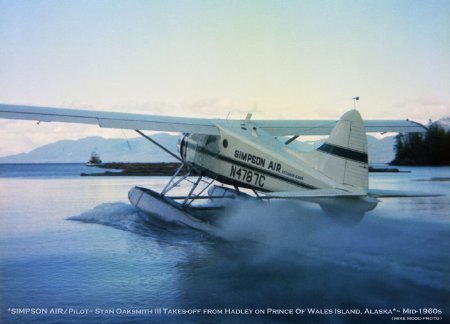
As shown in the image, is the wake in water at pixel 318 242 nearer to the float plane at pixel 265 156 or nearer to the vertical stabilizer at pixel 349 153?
the float plane at pixel 265 156

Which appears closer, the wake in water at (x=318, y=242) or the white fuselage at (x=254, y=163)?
the wake in water at (x=318, y=242)

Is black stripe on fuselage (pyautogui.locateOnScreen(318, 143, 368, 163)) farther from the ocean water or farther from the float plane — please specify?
the ocean water

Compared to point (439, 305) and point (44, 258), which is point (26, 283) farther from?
point (439, 305)

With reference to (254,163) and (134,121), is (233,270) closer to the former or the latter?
(254,163)

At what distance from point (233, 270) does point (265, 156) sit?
3079 millimetres

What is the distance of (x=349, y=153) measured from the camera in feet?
22.1

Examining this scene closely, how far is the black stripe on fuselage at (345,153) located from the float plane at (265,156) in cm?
1

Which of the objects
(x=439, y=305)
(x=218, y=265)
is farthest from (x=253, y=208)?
(x=439, y=305)

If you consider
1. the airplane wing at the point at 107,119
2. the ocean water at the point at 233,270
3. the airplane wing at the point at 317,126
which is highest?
the airplane wing at the point at 317,126

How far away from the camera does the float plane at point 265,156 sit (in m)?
6.47

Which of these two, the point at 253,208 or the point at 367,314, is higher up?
the point at 253,208

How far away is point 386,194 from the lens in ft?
21.2

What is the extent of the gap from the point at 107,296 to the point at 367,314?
2330 mm

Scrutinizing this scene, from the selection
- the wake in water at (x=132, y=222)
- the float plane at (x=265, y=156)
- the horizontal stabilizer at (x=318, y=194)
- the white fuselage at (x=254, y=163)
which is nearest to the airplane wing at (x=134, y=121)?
the float plane at (x=265, y=156)
